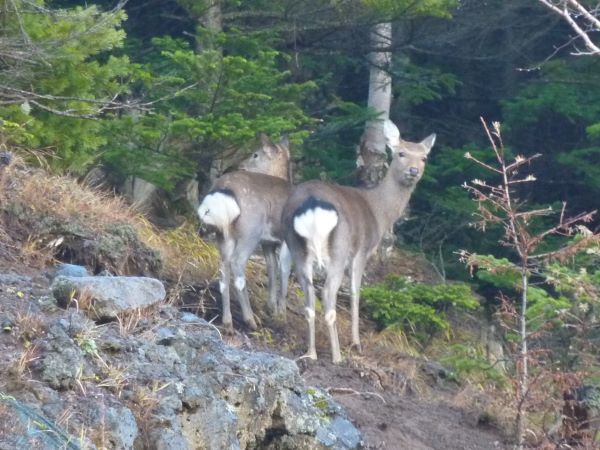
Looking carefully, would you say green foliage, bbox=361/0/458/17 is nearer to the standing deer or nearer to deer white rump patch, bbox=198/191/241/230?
the standing deer

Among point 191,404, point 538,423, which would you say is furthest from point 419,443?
point 191,404

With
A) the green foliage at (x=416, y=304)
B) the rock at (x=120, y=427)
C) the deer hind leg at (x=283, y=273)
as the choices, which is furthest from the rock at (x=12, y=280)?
the green foliage at (x=416, y=304)

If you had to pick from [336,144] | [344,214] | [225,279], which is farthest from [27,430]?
[336,144]

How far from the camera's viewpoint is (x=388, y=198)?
1291 centimetres

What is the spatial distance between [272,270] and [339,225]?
1.46 metres

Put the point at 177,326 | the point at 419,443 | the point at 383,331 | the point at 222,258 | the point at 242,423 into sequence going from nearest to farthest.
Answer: the point at 242,423, the point at 177,326, the point at 419,443, the point at 222,258, the point at 383,331

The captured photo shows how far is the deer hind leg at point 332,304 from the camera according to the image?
11109 millimetres

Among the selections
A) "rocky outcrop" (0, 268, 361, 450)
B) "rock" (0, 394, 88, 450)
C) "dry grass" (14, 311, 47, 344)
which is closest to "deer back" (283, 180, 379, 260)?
"rocky outcrop" (0, 268, 361, 450)

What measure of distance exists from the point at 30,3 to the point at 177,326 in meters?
3.16

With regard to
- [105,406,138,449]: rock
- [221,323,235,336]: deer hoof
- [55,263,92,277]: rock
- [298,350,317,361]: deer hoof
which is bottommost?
[298,350,317,361]: deer hoof

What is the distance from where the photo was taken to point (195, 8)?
44.6 feet

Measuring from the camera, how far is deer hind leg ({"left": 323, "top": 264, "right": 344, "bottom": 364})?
437 inches

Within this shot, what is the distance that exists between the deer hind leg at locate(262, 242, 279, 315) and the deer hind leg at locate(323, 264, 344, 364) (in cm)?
126

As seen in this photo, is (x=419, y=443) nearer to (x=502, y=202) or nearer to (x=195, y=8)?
(x=502, y=202)
